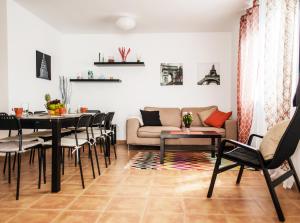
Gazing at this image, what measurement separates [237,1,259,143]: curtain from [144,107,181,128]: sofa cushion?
1311mm

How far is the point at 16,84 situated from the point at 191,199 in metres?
3.41

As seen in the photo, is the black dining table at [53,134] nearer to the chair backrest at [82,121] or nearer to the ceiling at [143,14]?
the chair backrest at [82,121]

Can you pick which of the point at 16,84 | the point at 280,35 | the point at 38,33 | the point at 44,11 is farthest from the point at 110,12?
the point at 280,35

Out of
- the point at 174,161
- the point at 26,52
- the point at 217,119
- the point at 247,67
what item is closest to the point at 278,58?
the point at 247,67

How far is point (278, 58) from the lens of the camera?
3.10m

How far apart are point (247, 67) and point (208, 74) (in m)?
1.60

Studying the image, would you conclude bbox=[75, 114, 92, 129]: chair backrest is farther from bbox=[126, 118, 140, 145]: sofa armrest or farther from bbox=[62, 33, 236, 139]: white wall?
bbox=[62, 33, 236, 139]: white wall

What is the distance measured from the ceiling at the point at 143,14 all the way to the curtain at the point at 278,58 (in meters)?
1.13

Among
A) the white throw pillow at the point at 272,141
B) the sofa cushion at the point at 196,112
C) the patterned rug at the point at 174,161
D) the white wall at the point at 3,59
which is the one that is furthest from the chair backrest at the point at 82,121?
the sofa cushion at the point at 196,112

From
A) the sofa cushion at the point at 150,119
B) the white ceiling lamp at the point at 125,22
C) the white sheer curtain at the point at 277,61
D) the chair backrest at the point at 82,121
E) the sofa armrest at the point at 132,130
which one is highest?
the white ceiling lamp at the point at 125,22

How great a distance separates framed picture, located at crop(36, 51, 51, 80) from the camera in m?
5.04

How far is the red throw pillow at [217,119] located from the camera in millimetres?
5207

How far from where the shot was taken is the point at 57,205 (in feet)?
7.46

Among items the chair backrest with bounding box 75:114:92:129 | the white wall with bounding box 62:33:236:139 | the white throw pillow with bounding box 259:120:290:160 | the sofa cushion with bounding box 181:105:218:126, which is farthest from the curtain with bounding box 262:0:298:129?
the white wall with bounding box 62:33:236:139
